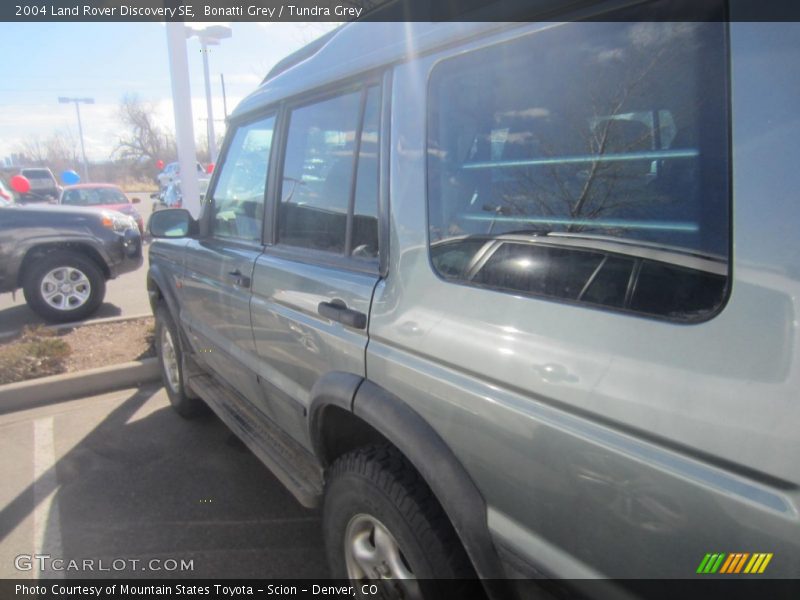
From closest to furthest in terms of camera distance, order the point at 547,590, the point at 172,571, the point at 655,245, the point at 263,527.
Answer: the point at 655,245
the point at 547,590
the point at 172,571
the point at 263,527

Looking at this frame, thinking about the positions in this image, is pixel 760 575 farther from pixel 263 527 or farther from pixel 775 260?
pixel 263 527

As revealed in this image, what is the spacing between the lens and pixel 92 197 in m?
13.7

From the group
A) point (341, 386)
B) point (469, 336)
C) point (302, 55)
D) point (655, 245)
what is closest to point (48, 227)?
point (302, 55)

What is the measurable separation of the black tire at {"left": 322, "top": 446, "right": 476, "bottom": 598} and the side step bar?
21 centimetres

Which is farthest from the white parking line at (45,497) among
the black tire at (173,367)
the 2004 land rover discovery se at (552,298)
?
the 2004 land rover discovery se at (552,298)

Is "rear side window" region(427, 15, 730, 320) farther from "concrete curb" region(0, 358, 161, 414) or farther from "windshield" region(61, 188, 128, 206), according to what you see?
"windshield" region(61, 188, 128, 206)

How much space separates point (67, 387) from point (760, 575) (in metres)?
5.06

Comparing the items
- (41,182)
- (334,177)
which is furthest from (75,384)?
(41,182)

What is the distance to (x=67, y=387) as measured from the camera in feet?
15.2

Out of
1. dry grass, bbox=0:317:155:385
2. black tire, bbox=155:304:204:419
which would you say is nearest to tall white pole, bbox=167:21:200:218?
dry grass, bbox=0:317:155:385

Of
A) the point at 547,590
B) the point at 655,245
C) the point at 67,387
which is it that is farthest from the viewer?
the point at 67,387

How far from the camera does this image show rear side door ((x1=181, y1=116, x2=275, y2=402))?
2.71 meters

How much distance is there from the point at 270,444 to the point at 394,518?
1.17 meters

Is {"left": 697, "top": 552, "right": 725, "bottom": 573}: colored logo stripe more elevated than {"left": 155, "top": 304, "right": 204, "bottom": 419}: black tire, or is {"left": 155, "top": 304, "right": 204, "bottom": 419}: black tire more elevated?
{"left": 697, "top": 552, "right": 725, "bottom": 573}: colored logo stripe
